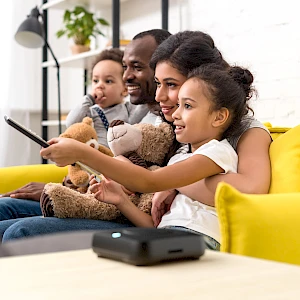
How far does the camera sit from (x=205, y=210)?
148 centimetres

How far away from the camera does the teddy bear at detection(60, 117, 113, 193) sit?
1.90 meters

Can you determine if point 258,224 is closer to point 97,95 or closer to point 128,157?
point 128,157

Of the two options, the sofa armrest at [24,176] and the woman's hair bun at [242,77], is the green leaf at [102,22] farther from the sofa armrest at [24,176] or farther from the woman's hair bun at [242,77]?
the woman's hair bun at [242,77]

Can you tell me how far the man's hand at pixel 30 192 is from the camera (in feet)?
6.81

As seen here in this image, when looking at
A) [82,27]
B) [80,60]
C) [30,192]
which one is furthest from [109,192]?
[82,27]

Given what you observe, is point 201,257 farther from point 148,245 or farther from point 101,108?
point 101,108

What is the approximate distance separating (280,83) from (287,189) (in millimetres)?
1382

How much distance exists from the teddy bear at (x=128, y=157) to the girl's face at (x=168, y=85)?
86 millimetres

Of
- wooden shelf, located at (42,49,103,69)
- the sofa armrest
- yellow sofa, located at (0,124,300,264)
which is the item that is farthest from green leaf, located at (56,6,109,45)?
yellow sofa, located at (0,124,300,264)

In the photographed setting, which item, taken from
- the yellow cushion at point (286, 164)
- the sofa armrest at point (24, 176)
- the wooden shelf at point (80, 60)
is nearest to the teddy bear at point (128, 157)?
the yellow cushion at point (286, 164)

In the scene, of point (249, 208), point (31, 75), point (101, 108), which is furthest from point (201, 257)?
point (31, 75)

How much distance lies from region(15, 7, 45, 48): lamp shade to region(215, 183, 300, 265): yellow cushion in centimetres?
269

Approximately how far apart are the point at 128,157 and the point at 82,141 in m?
0.29

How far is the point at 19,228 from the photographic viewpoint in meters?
1.59
